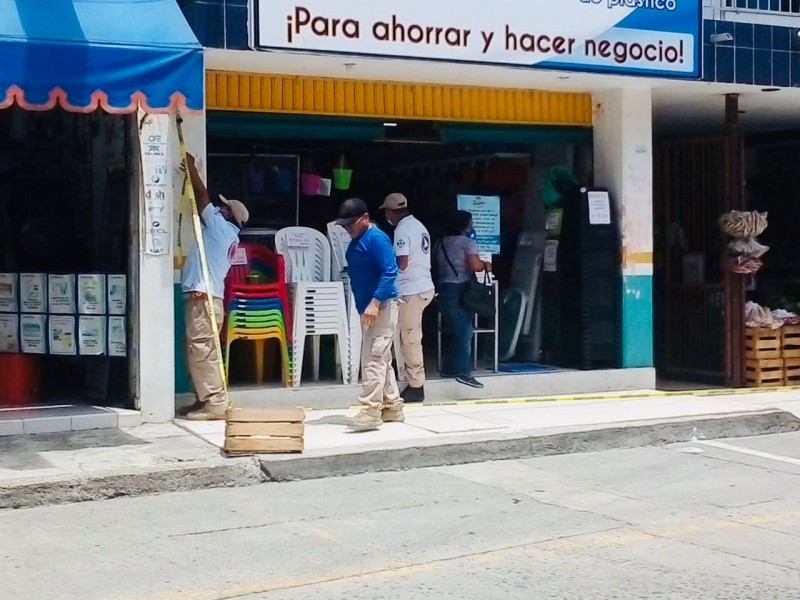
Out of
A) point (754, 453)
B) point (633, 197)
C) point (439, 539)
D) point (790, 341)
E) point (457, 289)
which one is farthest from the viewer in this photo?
point (790, 341)

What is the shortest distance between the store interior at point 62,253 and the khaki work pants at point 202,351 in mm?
608

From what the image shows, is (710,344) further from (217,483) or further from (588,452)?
(217,483)

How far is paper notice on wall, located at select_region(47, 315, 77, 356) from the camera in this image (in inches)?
390

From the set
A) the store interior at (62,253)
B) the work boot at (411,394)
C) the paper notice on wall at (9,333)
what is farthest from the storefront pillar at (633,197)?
the paper notice on wall at (9,333)

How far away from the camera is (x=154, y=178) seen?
31.1 ft

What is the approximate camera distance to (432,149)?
40.7ft

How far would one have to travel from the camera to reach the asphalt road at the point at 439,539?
577 centimetres

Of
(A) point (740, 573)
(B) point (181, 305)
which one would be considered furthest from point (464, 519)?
(B) point (181, 305)

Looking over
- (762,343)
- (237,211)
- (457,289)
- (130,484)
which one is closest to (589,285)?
(457,289)

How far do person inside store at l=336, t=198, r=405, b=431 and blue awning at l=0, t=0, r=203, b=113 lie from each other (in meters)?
1.64

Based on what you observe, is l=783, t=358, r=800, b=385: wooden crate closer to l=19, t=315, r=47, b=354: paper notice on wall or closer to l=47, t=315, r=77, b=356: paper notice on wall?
l=47, t=315, r=77, b=356: paper notice on wall

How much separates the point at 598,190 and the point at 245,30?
4.15 metres

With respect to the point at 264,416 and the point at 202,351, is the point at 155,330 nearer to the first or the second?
the point at 202,351

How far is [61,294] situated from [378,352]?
281cm
